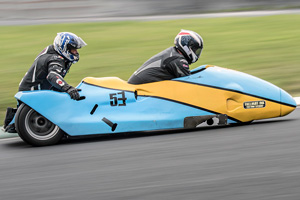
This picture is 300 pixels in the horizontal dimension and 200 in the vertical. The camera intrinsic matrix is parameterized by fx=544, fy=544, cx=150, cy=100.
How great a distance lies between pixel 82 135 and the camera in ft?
22.3

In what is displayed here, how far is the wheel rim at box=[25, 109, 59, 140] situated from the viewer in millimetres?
6688

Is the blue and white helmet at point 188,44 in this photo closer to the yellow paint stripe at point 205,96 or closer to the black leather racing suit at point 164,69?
the black leather racing suit at point 164,69

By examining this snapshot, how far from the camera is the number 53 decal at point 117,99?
6855 millimetres

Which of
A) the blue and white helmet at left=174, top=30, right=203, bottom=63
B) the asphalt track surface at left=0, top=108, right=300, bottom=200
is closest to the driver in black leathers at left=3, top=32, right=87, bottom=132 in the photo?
the asphalt track surface at left=0, top=108, right=300, bottom=200

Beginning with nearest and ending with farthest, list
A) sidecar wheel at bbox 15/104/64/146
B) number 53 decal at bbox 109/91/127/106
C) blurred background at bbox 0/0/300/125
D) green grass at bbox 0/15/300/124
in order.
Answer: sidecar wheel at bbox 15/104/64/146, number 53 decal at bbox 109/91/127/106, green grass at bbox 0/15/300/124, blurred background at bbox 0/0/300/125

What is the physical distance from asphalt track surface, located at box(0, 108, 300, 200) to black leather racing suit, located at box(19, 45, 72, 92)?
2.56 feet

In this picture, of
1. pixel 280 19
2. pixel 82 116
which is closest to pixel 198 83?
pixel 82 116

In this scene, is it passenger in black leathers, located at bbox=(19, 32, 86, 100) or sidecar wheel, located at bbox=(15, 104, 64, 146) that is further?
passenger in black leathers, located at bbox=(19, 32, 86, 100)

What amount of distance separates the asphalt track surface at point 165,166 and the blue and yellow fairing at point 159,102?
194mm

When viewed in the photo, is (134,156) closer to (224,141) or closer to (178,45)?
(224,141)

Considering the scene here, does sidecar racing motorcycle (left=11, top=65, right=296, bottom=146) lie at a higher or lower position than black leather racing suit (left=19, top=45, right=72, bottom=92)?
lower

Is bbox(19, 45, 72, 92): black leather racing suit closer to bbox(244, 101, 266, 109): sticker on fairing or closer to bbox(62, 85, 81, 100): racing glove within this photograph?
bbox(62, 85, 81, 100): racing glove

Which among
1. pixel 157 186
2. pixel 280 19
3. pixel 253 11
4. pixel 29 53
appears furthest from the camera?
pixel 253 11

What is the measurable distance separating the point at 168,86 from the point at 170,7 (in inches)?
650
